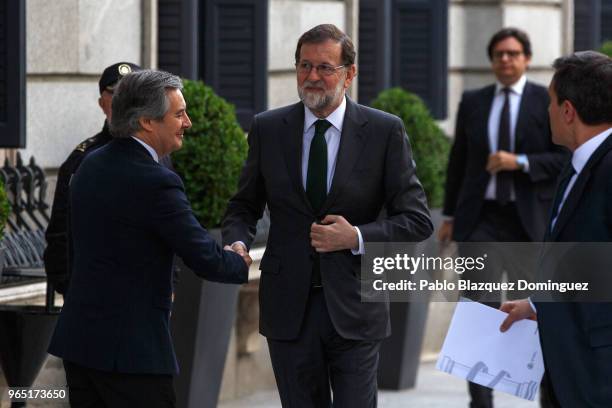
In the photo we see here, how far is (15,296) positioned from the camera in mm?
7211

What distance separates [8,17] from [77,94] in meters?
1.17

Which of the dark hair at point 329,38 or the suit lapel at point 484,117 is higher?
the dark hair at point 329,38

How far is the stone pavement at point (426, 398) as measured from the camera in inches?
382

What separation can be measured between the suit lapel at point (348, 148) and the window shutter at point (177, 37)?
387 cm

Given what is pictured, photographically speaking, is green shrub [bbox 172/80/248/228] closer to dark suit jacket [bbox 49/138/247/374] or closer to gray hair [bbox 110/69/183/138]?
gray hair [bbox 110/69/183/138]

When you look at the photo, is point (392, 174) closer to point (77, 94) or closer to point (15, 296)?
point (15, 296)

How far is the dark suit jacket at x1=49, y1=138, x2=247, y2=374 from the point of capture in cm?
496

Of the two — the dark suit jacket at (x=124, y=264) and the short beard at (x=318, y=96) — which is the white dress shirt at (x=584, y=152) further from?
the dark suit jacket at (x=124, y=264)

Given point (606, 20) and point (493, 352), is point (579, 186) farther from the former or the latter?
point (606, 20)

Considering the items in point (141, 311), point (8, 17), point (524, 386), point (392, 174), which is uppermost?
point (8, 17)

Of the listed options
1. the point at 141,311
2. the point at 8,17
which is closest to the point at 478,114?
the point at 8,17

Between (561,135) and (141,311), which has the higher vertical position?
(561,135)

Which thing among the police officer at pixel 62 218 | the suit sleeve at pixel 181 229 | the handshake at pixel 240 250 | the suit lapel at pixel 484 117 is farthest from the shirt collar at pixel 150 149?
the suit lapel at pixel 484 117

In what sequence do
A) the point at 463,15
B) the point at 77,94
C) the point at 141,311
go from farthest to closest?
1. the point at 463,15
2. the point at 77,94
3. the point at 141,311
